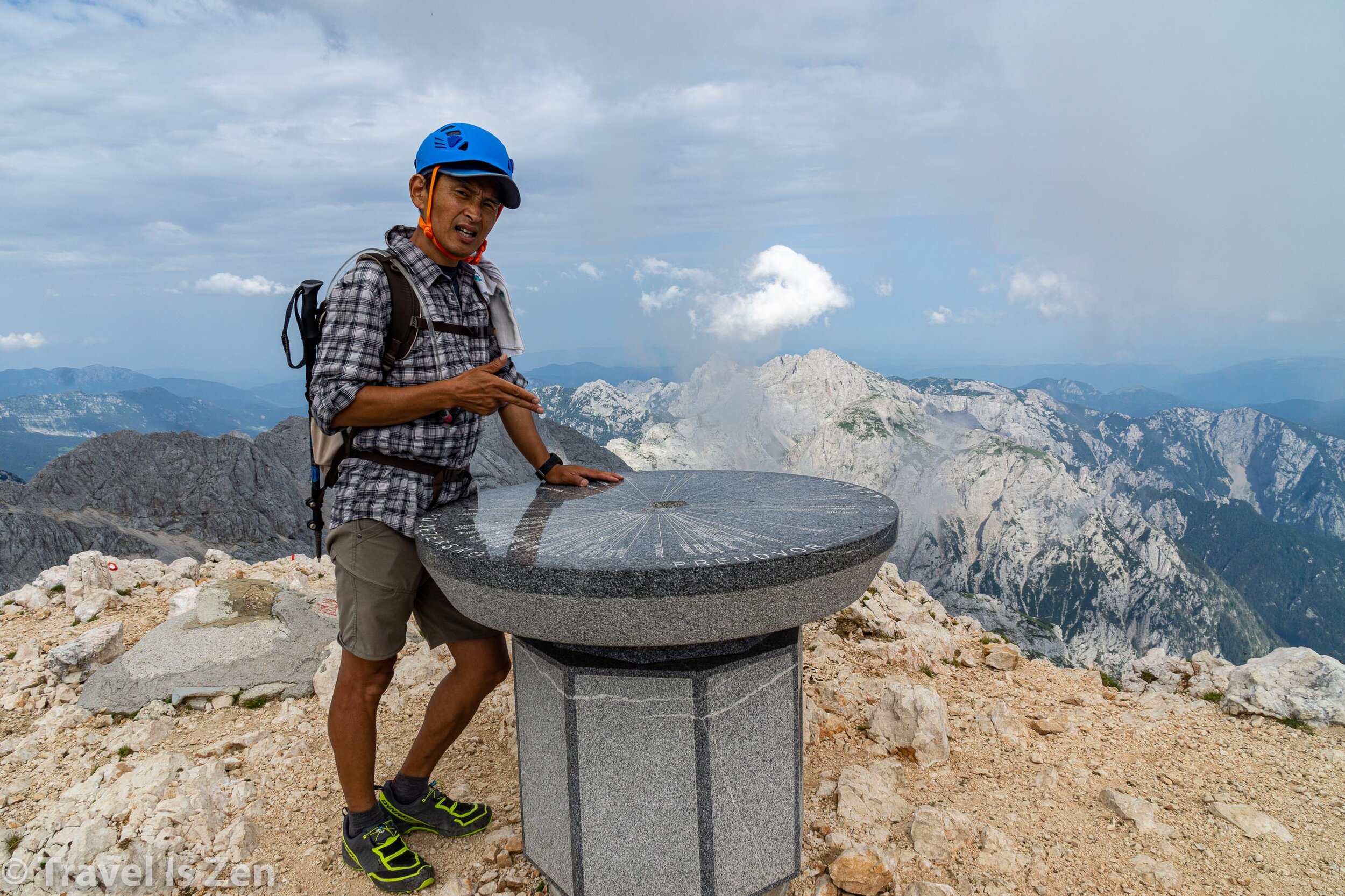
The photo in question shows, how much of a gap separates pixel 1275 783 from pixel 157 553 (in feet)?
161

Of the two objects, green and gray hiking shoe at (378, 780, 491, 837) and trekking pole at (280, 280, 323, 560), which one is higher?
trekking pole at (280, 280, 323, 560)

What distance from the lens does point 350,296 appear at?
3398 millimetres

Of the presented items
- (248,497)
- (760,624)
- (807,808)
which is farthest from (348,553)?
(248,497)

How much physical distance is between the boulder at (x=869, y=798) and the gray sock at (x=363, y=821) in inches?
98.7

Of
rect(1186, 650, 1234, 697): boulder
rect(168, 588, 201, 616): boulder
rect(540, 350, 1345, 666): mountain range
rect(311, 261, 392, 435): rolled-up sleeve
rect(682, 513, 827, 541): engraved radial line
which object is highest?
rect(311, 261, 392, 435): rolled-up sleeve

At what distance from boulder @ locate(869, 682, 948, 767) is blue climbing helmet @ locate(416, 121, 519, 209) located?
406cm

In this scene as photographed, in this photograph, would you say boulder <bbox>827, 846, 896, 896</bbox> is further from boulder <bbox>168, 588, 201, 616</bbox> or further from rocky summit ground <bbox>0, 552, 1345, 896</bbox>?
boulder <bbox>168, 588, 201, 616</bbox>

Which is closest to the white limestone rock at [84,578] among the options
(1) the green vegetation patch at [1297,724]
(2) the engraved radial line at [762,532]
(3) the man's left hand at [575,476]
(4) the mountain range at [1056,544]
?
(3) the man's left hand at [575,476]

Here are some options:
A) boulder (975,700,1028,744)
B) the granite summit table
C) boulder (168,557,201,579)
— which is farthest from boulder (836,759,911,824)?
boulder (168,557,201,579)

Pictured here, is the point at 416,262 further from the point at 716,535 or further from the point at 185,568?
the point at 185,568

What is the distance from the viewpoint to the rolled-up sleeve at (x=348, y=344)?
3352 mm

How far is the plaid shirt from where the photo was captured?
3375 mm

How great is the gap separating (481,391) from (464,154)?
110 cm

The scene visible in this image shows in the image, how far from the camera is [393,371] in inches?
141
